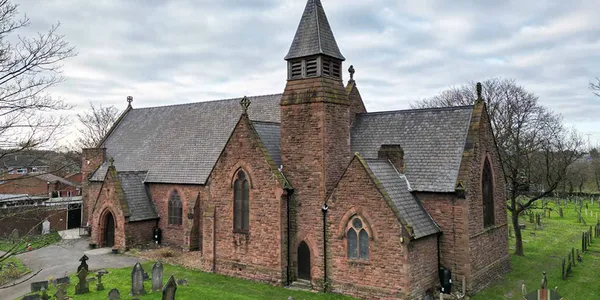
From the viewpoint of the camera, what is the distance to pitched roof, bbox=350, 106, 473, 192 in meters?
18.1

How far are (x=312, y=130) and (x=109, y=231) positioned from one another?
1835 cm

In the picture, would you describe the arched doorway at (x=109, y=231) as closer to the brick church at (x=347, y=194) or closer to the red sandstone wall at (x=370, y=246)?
the brick church at (x=347, y=194)

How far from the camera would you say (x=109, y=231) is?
28.6 m

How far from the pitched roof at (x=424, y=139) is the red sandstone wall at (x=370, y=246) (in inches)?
125

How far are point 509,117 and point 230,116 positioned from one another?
88.8 feet

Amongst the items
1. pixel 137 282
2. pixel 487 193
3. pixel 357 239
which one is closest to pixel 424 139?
pixel 487 193

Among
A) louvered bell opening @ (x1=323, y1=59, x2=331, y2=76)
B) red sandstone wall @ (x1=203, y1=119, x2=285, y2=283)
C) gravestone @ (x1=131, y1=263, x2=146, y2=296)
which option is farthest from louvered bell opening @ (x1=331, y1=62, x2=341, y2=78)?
gravestone @ (x1=131, y1=263, x2=146, y2=296)

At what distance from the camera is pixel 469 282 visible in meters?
17.1

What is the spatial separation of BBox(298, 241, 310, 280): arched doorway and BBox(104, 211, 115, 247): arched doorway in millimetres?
16165

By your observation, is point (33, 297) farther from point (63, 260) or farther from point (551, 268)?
point (551, 268)

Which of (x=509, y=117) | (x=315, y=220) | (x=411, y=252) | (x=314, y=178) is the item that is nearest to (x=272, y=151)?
(x=314, y=178)

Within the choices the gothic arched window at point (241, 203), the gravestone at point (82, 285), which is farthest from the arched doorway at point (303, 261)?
the gravestone at point (82, 285)

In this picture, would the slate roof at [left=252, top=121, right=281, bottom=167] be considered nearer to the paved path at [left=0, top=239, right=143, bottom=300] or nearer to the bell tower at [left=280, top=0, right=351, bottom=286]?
the bell tower at [left=280, top=0, right=351, bottom=286]

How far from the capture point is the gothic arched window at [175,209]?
2784 cm
